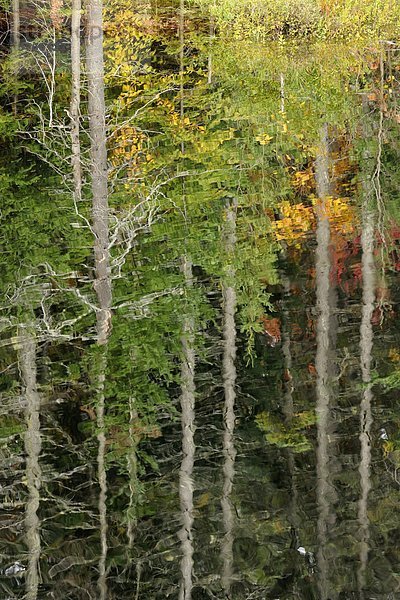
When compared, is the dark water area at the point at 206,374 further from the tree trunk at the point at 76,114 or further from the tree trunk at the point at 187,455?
the tree trunk at the point at 76,114

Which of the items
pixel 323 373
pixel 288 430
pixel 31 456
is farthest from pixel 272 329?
pixel 31 456

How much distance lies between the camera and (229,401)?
30.9 ft

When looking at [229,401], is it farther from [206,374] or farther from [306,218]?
[306,218]

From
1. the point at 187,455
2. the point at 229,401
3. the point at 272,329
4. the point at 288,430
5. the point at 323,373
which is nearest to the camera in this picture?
the point at 187,455

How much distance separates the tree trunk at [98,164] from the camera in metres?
12.2

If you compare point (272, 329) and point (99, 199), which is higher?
point (99, 199)

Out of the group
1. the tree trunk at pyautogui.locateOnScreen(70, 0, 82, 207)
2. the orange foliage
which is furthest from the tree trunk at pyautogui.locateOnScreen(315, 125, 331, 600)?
the tree trunk at pyautogui.locateOnScreen(70, 0, 82, 207)

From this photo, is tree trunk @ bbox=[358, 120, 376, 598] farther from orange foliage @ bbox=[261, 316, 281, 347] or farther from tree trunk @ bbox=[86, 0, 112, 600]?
tree trunk @ bbox=[86, 0, 112, 600]

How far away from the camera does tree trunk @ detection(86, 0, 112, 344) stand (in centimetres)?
1223

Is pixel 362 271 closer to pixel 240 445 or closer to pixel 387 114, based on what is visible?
pixel 240 445

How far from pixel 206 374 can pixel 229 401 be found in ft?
1.91

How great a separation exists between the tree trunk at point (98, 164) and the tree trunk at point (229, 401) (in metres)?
1.45

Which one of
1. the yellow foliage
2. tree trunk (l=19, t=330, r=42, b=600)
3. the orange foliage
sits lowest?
tree trunk (l=19, t=330, r=42, b=600)

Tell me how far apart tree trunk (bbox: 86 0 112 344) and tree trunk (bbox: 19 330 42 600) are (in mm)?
1214
